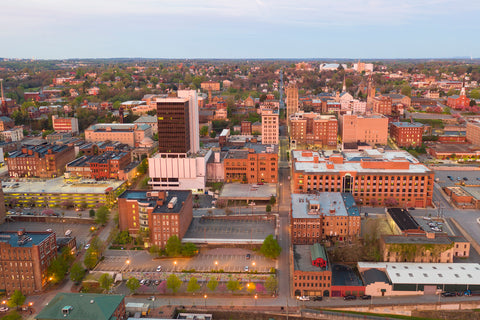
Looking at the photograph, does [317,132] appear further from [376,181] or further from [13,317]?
[13,317]

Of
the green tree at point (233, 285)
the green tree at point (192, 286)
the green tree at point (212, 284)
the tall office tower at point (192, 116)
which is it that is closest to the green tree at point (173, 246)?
the green tree at point (192, 286)

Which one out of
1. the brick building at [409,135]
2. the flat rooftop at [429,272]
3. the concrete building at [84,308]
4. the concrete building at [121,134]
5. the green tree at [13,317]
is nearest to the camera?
the concrete building at [84,308]

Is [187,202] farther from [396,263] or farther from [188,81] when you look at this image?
[188,81]

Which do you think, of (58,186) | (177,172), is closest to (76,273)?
(177,172)

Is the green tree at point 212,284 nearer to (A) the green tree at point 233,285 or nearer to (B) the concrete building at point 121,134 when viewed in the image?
(A) the green tree at point 233,285

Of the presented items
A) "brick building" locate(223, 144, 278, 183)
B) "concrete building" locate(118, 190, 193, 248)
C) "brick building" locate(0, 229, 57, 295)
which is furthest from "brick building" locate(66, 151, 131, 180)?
"brick building" locate(0, 229, 57, 295)

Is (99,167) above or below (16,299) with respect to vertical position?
above
